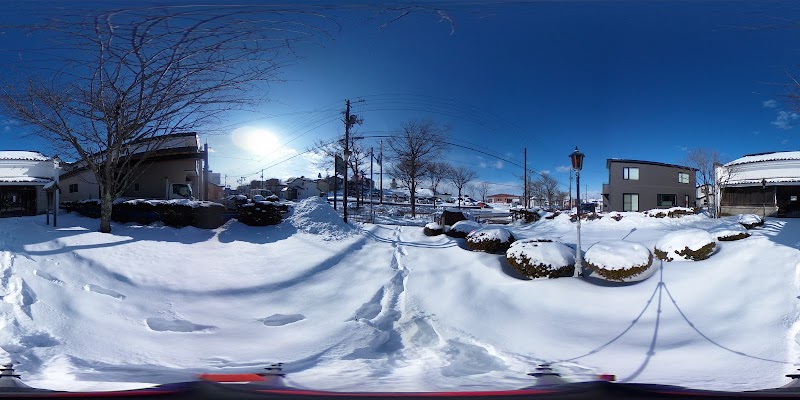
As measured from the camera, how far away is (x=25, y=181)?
4.52 m

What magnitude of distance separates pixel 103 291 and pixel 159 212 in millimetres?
4301

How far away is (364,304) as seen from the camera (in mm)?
3074

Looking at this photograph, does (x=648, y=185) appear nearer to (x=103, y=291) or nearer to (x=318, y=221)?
(x=318, y=221)

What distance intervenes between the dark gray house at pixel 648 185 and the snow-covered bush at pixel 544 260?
1.64m

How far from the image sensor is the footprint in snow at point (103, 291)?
8.54ft

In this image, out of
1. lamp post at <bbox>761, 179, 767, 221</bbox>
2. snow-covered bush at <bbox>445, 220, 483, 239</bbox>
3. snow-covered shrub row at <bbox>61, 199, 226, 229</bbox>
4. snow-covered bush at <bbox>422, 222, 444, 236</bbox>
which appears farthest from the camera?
snow-covered bush at <bbox>422, 222, 444, 236</bbox>

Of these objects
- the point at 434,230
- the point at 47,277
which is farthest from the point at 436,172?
the point at 47,277

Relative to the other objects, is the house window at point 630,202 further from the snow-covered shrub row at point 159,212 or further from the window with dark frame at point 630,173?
the snow-covered shrub row at point 159,212

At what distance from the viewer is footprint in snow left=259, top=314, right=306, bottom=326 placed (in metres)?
2.44

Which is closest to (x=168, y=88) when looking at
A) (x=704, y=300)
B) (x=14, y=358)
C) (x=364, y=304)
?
(x=14, y=358)

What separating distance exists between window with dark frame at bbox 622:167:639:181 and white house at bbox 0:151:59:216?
30.0 ft

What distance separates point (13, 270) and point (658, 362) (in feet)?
18.1

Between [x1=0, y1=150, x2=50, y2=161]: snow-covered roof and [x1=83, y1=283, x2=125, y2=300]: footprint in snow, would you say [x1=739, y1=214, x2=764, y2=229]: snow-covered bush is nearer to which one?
[x1=83, y1=283, x2=125, y2=300]: footprint in snow

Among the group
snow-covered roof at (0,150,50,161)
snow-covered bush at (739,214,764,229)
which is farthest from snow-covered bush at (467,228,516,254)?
snow-covered roof at (0,150,50,161)
